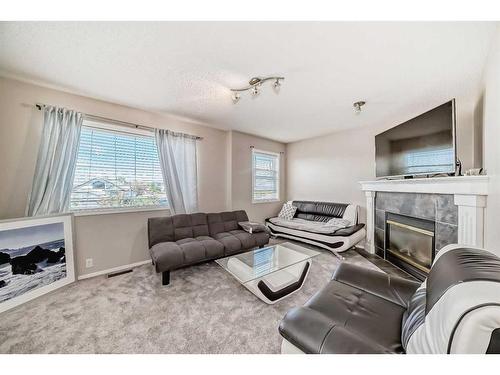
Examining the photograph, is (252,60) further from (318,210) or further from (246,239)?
(318,210)

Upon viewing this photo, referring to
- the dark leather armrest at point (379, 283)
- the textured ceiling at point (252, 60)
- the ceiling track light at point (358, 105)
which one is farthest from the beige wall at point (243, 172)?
the dark leather armrest at point (379, 283)

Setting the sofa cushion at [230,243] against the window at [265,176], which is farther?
the window at [265,176]

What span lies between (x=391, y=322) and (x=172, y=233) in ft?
8.59

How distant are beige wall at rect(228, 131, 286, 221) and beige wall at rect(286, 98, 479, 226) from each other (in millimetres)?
826

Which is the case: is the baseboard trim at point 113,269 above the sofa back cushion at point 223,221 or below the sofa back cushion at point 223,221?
below

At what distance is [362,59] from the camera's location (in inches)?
65.2

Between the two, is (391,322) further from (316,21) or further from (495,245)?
(316,21)

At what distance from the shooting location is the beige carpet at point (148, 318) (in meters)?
1.36

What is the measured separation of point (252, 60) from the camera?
1673 millimetres

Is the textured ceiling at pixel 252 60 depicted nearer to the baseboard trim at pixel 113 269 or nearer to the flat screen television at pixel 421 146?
the flat screen television at pixel 421 146

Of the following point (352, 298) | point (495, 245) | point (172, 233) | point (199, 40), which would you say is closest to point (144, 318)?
point (172, 233)

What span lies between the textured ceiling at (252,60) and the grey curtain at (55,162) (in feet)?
1.22

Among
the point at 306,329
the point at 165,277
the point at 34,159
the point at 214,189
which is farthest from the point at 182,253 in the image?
the point at 34,159

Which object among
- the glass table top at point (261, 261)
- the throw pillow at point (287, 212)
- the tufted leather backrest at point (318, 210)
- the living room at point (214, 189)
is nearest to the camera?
the living room at point (214, 189)
